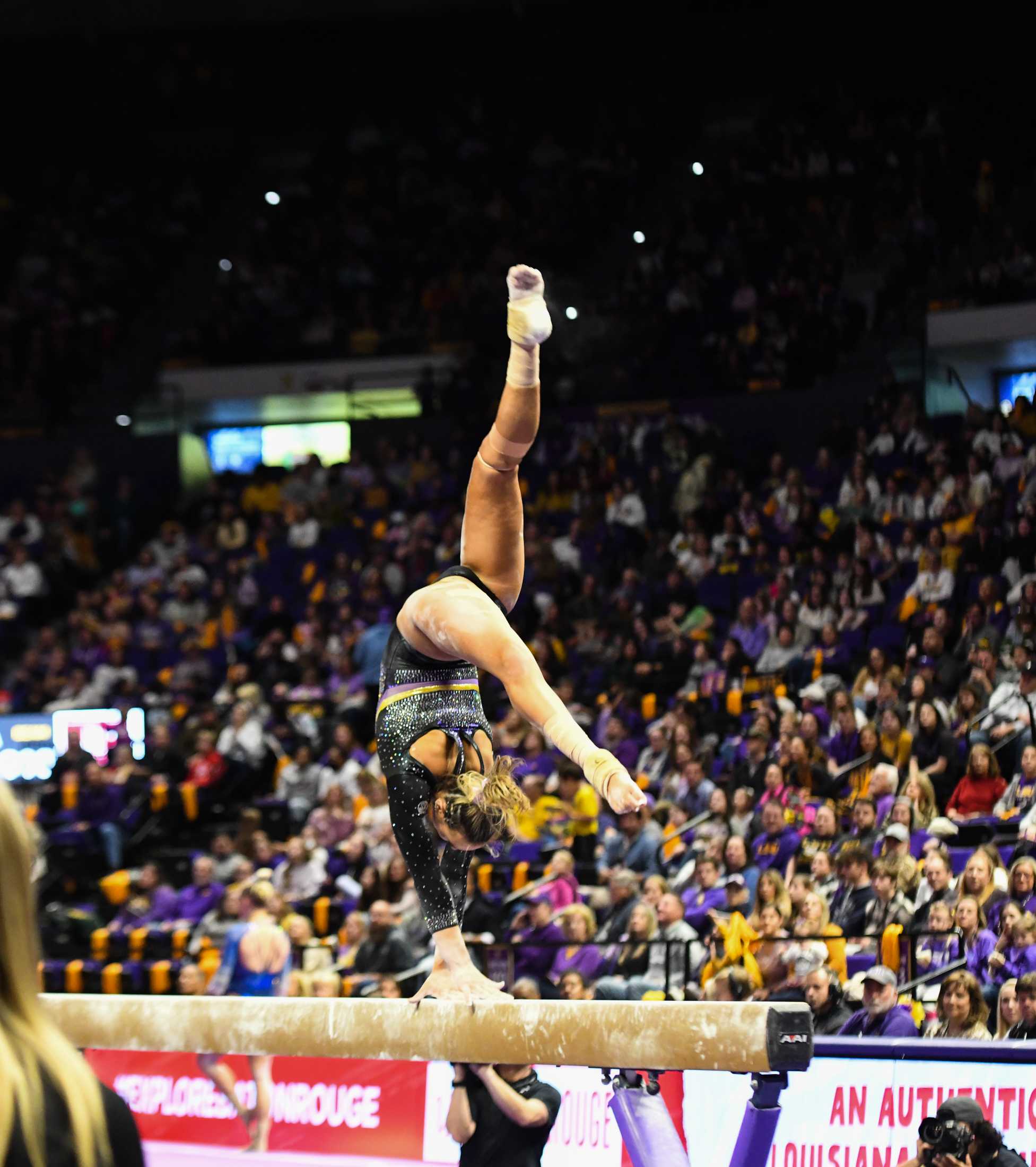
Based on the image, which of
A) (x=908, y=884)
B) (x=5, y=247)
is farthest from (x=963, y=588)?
(x=5, y=247)

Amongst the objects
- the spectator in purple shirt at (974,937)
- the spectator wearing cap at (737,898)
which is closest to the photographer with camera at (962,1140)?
the spectator in purple shirt at (974,937)

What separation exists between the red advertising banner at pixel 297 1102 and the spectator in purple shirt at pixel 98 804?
13.0ft

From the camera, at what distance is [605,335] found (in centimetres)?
1698

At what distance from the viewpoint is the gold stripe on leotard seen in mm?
4719

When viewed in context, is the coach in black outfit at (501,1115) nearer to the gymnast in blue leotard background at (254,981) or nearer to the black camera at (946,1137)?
the black camera at (946,1137)

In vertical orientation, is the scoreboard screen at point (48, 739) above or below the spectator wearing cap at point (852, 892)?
above

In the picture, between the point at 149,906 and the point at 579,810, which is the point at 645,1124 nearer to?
the point at 579,810

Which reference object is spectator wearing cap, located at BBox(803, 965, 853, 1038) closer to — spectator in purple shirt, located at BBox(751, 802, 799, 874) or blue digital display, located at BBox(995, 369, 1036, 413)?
spectator in purple shirt, located at BBox(751, 802, 799, 874)

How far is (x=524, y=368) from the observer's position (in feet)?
15.0

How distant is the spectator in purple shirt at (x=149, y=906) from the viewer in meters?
11.9

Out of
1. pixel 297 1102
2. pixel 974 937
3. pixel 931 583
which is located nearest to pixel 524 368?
pixel 974 937

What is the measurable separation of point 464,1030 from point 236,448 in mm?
16985

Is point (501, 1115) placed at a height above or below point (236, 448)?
below

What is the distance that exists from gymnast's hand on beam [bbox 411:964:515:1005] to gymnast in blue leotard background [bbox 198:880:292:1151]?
14.6 ft
